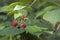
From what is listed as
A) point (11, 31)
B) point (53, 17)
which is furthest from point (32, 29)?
point (53, 17)

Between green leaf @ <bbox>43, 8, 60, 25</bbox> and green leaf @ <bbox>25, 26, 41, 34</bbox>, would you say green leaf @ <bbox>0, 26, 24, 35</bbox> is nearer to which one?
green leaf @ <bbox>25, 26, 41, 34</bbox>

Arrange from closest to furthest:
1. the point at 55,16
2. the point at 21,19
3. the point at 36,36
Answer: the point at 55,16
the point at 21,19
the point at 36,36

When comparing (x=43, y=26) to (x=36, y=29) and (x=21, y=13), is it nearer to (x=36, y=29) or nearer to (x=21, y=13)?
(x=36, y=29)

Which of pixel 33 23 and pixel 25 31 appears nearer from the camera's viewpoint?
pixel 25 31

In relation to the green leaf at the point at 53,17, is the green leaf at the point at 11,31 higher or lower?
lower

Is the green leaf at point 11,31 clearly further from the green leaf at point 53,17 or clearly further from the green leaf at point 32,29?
the green leaf at point 53,17

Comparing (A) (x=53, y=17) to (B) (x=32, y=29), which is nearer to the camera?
(A) (x=53, y=17)

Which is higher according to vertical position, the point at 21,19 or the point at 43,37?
the point at 21,19

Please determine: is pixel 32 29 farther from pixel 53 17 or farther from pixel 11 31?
pixel 53 17

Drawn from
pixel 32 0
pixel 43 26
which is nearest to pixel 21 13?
pixel 32 0

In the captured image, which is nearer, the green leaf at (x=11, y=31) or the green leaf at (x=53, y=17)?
the green leaf at (x=53, y=17)

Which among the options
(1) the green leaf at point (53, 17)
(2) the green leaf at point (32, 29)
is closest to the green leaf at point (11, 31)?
(2) the green leaf at point (32, 29)
